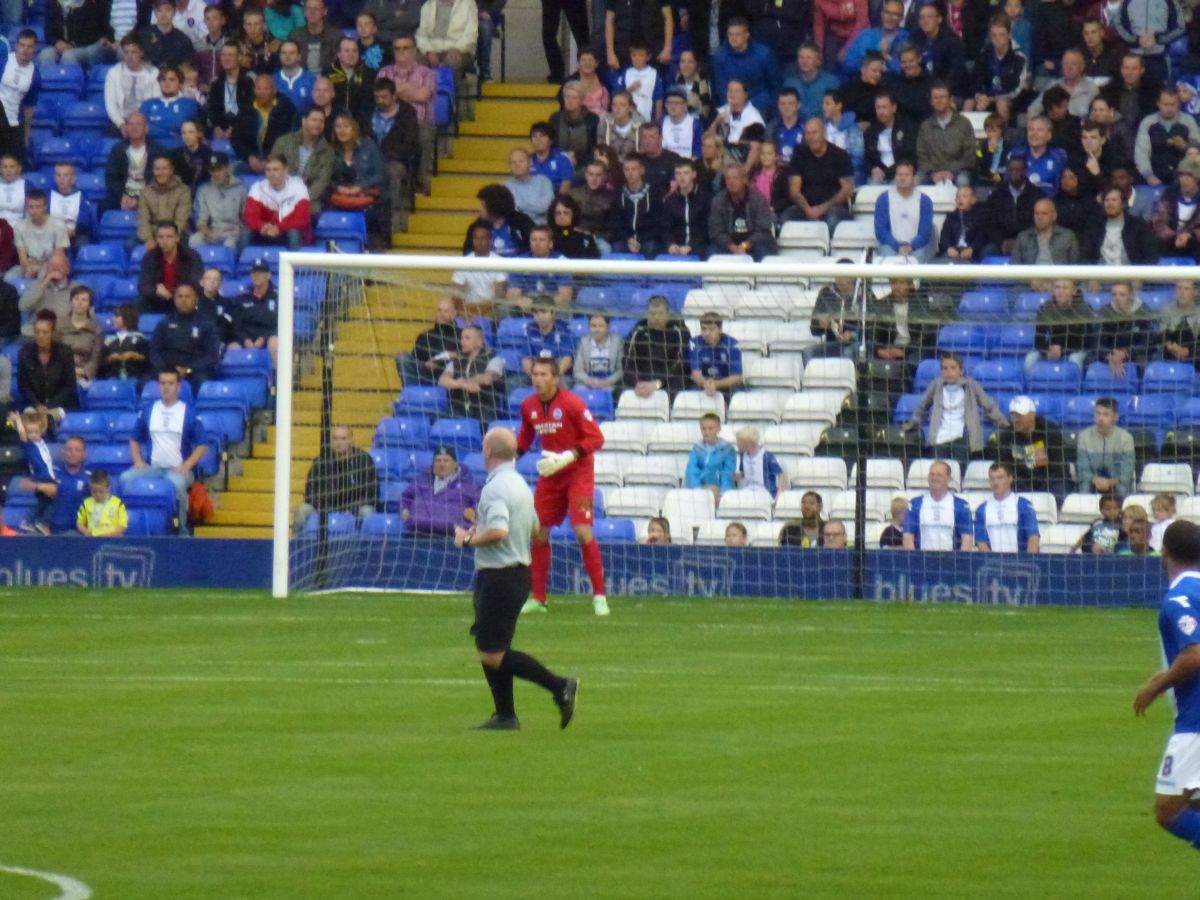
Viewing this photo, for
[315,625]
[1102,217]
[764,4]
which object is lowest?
[315,625]

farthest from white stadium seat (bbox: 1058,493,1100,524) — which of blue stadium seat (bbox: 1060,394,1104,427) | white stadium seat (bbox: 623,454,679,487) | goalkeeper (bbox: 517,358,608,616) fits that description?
goalkeeper (bbox: 517,358,608,616)

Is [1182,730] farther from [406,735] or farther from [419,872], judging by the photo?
[406,735]

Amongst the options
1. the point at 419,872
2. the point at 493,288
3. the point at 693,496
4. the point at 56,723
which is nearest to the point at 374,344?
the point at 493,288

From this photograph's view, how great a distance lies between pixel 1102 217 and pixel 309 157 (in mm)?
8624

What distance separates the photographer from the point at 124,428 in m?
22.8

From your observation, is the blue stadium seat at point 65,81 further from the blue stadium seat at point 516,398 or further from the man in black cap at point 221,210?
the blue stadium seat at point 516,398

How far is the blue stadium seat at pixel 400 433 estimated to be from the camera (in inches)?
838

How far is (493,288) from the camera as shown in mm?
21750

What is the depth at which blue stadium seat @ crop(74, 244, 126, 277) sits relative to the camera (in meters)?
25.0

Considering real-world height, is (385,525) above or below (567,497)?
below

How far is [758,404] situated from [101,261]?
8146mm

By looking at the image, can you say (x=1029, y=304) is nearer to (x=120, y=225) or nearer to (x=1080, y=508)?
(x=1080, y=508)

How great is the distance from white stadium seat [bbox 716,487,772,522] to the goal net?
20 mm

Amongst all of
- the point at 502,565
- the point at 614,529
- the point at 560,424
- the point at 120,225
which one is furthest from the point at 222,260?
the point at 502,565
